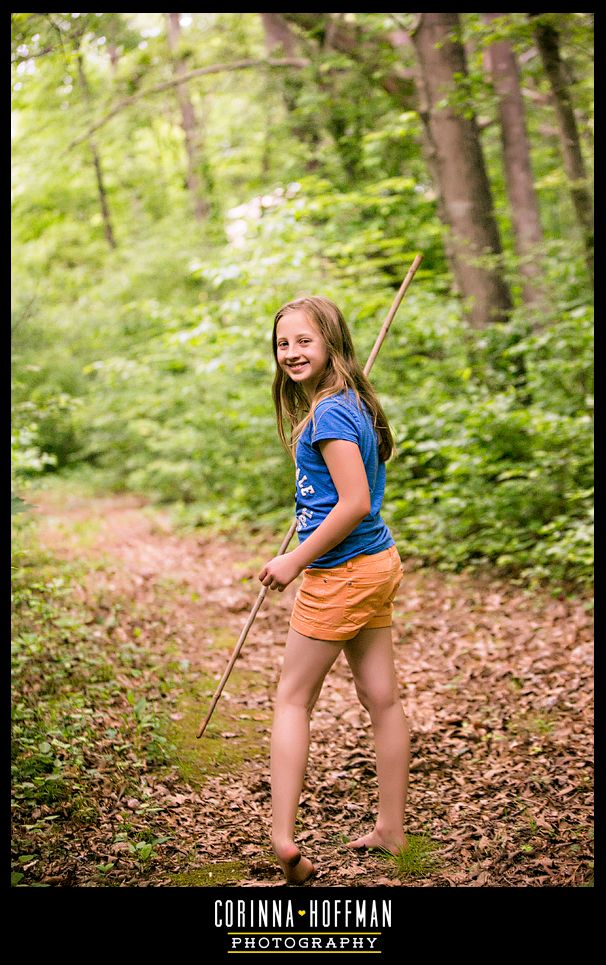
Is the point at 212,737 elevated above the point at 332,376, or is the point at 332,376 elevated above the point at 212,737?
the point at 332,376

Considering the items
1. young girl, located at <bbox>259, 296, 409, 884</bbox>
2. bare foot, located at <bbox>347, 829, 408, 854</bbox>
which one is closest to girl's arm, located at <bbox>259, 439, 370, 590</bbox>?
young girl, located at <bbox>259, 296, 409, 884</bbox>

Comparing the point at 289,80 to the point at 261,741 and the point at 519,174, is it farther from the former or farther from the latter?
the point at 261,741

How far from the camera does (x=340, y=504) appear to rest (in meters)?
2.62

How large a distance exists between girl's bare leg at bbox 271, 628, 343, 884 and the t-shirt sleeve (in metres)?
0.66

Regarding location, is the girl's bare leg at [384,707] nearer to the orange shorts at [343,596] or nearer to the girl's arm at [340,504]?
the orange shorts at [343,596]

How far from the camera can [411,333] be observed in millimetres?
7730

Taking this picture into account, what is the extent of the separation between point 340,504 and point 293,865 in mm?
1151

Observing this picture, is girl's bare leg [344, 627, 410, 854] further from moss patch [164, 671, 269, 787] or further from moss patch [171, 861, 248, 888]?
moss patch [164, 671, 269, 787]

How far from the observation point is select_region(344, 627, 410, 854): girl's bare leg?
2.91 m

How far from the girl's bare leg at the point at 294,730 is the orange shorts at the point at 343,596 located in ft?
0.17

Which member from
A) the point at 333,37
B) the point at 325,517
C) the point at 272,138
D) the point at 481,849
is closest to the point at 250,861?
the point at 481,849

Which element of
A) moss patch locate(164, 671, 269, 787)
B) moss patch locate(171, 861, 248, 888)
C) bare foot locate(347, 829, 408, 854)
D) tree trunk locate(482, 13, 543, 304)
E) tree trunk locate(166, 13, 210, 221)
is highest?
tree trunk locate(166, 13, 210, 221)

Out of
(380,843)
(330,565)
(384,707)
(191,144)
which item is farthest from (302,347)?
(191,144)

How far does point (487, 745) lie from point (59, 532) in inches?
225
